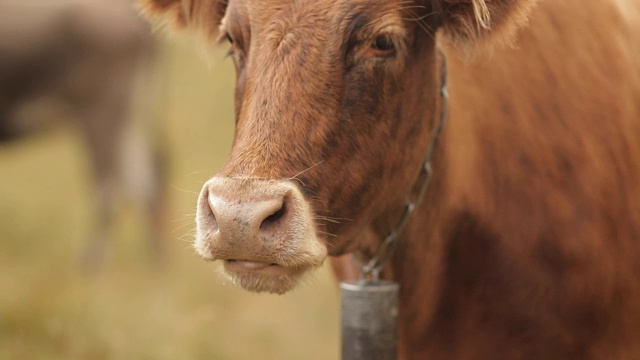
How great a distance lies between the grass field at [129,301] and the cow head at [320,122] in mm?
302

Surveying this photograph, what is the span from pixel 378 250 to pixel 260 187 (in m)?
0.76

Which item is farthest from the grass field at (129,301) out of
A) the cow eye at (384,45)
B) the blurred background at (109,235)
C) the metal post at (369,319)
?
the cow eye at (384,45)

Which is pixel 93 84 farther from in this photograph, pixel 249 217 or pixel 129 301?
pixel 249 217

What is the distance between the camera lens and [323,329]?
5020 mm

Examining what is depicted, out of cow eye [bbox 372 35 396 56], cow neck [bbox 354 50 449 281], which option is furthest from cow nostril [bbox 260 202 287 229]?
cow neck [bbox 354 50 449 281]

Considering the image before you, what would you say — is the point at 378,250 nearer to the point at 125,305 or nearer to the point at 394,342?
the point at 394,342

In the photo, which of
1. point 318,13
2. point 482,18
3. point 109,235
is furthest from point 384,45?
point 109,235

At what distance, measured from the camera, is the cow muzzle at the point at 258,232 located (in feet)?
6.37

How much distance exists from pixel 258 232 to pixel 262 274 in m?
0.14

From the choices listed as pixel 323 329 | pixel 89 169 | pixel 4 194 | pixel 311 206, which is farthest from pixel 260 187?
pixel 4 194

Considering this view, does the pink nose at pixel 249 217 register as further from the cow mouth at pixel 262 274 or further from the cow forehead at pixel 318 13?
the cow forehead at pixel 318 13

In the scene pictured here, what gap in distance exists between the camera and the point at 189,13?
2.88 metres

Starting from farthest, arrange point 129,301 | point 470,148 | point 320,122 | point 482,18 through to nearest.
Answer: point 129,301 < point 470,148 < point 482,18 < point 320,122

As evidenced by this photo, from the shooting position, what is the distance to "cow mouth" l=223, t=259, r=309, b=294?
6.73ft
